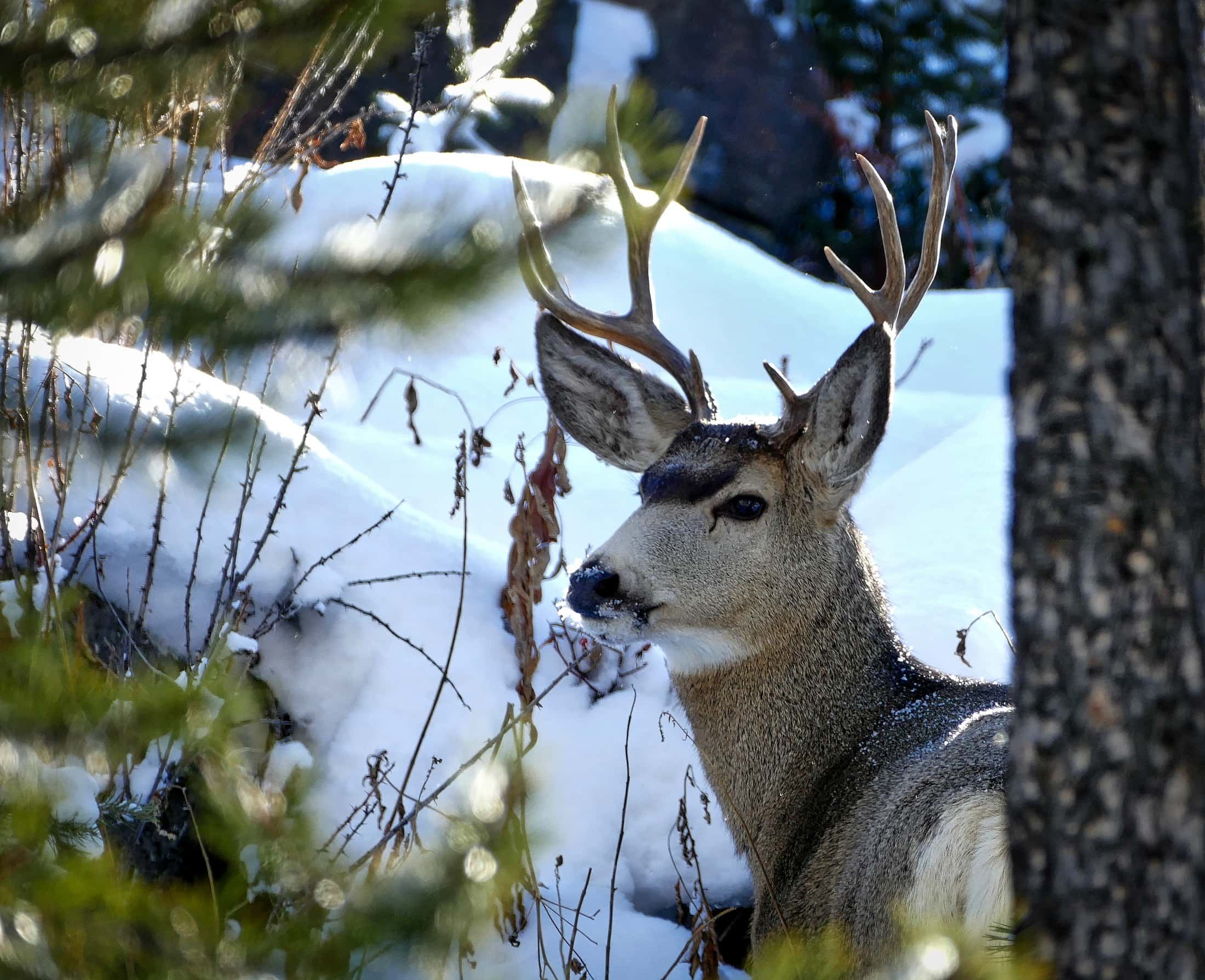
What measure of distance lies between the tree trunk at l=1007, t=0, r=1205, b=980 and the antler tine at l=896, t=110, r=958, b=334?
1706 mm

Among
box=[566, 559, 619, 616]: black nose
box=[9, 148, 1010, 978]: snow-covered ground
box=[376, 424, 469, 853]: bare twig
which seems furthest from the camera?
box=[9, 148, 1010, 978]: snow-covered ground

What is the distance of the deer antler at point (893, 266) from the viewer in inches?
144

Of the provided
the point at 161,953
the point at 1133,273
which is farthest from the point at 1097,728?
the point at 161,953

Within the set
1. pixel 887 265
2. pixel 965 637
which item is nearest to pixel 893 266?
pixel 887 265

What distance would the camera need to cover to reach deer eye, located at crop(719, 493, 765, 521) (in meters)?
3.62

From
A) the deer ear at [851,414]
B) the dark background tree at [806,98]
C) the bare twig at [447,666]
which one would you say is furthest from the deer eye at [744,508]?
the dark background tree at [806,98]

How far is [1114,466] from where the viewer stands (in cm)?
186

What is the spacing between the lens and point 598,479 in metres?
6.74

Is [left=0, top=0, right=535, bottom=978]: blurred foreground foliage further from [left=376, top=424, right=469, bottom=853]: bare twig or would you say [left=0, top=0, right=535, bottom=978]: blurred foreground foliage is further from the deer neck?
the deer neck

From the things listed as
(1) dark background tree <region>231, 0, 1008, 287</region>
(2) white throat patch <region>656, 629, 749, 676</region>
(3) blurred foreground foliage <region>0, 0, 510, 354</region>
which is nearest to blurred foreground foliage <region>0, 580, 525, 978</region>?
(3) blurred foreground foliage <region>0, 0, 510, 354</region>

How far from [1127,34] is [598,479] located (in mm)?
5018

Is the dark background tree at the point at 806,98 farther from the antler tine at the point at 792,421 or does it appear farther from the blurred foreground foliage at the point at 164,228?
the blurred foreground foliage at the point at 164,228

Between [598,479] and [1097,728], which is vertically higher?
[1097,728]

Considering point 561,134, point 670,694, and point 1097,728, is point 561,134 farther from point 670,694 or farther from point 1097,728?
point 670,694
